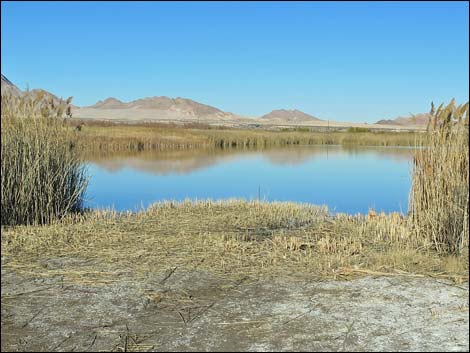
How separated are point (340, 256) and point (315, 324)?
182cm

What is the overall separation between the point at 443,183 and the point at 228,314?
3207 millimetres

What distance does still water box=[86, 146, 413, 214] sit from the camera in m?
12.4

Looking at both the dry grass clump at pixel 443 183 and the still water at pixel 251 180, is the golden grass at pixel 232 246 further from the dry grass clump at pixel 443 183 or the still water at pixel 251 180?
the still water at pixel 251 180

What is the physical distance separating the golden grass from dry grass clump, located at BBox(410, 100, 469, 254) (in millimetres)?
201

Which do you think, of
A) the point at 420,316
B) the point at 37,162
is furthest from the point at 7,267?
the point at 420,316

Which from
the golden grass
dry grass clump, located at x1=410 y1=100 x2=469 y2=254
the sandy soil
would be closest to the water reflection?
the golden grass

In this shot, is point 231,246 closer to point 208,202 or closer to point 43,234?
point 43,234

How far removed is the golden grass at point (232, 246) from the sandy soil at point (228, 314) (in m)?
0.28

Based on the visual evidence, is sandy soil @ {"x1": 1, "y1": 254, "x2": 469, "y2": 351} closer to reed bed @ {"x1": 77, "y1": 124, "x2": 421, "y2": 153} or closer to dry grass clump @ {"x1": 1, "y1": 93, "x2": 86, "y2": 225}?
dry grass clump @ {"x1": 1, "y1": 93, "x2": 86, "y2": 225}

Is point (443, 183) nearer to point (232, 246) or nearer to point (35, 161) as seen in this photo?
point (232, 246)

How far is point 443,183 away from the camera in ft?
18.8

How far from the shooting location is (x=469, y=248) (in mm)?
5062

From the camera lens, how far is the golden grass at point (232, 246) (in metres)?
4.89

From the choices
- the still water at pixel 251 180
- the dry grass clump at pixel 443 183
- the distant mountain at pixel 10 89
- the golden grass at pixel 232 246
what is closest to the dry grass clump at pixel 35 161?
the distant mountain at pixel 10 89
